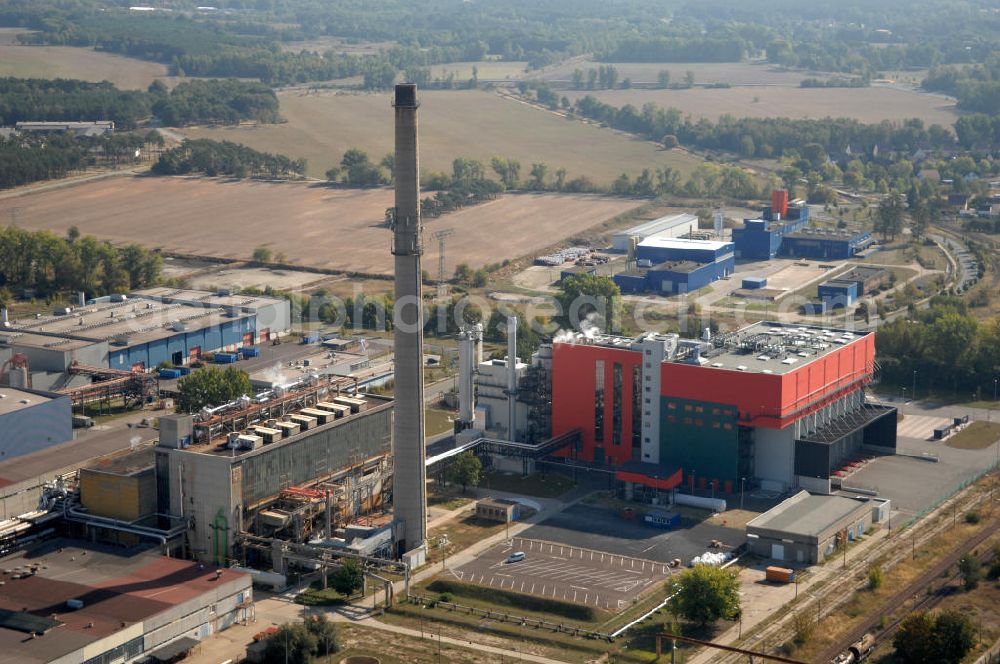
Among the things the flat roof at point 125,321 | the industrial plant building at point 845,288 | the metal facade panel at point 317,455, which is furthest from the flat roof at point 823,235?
the metal facade panel at point 317,455

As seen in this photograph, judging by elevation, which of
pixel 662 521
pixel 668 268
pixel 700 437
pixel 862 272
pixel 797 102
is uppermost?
pixel 797 102

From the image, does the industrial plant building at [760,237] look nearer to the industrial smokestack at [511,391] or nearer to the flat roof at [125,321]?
the flat roof at [125,321]

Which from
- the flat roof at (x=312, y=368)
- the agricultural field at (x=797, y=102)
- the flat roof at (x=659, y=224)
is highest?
the agricultural field at (x=797, y=102)

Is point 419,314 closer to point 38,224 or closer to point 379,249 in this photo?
point 379,249

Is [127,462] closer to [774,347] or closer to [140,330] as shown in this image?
[140,330]

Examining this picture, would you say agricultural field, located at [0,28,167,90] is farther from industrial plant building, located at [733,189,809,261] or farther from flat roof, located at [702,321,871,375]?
flat roof, located at [702,321,871,375]

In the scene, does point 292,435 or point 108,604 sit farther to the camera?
point 292,435

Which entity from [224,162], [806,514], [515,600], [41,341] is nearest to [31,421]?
[41,341]
